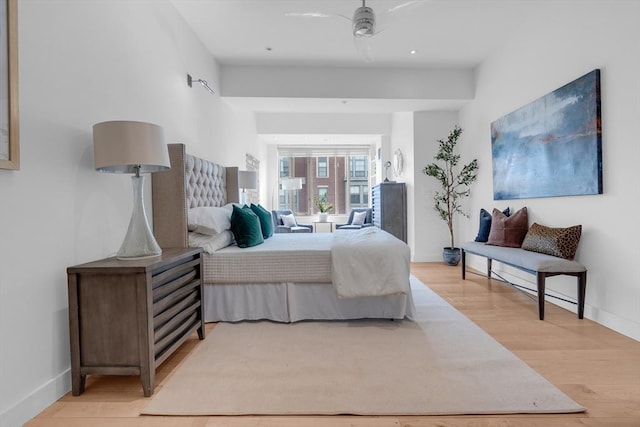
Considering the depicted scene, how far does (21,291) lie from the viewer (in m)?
1.47

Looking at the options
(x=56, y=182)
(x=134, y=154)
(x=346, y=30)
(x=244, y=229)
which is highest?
(x=346, y=30)

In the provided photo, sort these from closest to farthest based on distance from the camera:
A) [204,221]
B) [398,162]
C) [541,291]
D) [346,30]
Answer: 1. [541,291]
2. [204,221]
3. [346,30]
4. [398,162]

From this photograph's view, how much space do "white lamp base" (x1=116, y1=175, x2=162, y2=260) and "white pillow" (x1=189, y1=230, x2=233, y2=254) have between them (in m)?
0.65

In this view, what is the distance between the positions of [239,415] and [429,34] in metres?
4.00

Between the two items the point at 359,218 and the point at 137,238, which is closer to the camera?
the point at 137,238

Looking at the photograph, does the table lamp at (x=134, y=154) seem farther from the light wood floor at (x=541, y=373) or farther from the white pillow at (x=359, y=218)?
the white pillow at (x=359, y=218)

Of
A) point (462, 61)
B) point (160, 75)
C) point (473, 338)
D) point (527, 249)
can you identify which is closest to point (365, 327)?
point (473, 338)

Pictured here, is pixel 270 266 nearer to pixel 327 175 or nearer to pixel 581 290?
pixel 581 290

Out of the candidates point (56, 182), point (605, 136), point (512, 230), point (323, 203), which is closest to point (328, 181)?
point (323, 203)

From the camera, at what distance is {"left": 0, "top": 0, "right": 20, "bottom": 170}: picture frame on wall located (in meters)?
1.36

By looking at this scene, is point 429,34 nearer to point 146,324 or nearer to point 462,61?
point 462,61

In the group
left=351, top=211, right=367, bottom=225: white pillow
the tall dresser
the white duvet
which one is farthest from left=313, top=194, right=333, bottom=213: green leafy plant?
the white duvet

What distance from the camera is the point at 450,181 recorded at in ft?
17.1

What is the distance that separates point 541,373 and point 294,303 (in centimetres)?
168
